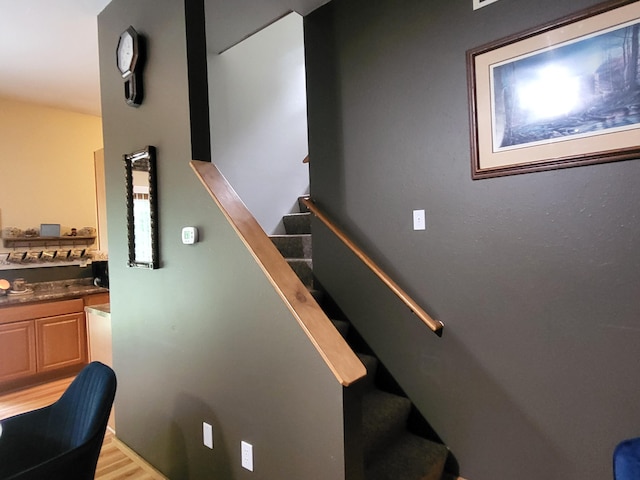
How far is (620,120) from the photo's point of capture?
1.49m

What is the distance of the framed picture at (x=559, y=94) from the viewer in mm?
1478

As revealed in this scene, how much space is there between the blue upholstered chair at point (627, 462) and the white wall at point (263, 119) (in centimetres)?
271

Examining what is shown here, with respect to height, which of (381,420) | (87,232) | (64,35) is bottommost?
(381,420)

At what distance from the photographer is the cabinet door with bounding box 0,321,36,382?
3.26 meters

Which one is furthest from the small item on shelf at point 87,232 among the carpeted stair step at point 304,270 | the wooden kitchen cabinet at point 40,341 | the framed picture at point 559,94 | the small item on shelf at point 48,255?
the framed picture at point 559,94

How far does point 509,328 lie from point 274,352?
3.84 feet

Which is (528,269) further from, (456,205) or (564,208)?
(456,205)

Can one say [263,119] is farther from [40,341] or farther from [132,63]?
[40,341]

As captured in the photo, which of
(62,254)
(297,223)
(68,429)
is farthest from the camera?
(62,254)

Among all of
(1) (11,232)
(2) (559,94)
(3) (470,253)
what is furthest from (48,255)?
(2) (559,94)

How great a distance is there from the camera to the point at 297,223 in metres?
3.33

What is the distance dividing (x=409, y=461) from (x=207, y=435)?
1008 millimetres

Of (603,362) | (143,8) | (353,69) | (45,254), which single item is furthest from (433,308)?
(45,254)

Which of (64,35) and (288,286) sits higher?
(64,35)
